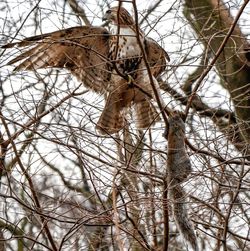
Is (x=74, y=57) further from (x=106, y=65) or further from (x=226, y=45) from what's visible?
(x=226, y=45)

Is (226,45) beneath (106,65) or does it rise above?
above

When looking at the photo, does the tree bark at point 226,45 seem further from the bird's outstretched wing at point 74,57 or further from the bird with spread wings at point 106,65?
the bird's outstretched wing at point 74,57

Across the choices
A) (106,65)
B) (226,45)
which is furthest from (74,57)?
(226,45)

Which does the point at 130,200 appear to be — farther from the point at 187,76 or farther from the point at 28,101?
the point at 187,76

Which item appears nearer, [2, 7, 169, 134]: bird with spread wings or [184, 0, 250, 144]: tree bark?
[184, 0, 250, 144]: tree bark

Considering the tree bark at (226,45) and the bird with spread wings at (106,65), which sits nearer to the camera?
the tree bark at (226,45)

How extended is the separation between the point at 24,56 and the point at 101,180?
1.16 metres

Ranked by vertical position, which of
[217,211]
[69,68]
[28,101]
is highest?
[69,68]

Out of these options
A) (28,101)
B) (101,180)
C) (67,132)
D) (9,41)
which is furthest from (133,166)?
(9,41)

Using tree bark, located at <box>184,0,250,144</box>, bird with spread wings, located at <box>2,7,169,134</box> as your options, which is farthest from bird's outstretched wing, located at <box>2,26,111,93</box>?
tree bark, located at <box>184,0,250,144</box>

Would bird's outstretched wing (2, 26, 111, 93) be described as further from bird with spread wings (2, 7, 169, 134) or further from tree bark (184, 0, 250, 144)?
tree bark (184, 0, 250, 144)

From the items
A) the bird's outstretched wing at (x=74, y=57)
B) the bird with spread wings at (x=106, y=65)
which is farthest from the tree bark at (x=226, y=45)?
the bird's outstretched wing at (x=74, y=57)

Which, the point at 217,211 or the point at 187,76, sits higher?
the point at 187,76

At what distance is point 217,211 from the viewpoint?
11.7ft
